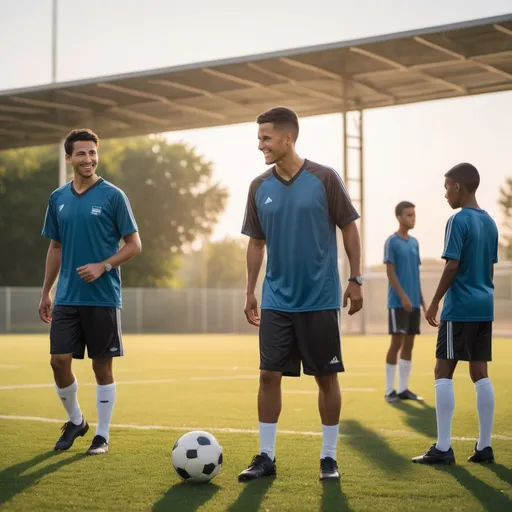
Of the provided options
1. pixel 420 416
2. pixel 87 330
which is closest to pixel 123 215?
pixel 87 330

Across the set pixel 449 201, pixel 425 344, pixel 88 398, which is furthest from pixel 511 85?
pixel 449 201

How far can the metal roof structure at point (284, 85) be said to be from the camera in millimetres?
23500

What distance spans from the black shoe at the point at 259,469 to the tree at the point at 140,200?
47.6 m

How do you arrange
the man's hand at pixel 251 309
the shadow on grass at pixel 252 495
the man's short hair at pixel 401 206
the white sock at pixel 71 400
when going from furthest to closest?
the man's short hair at pixel 401 206 → the white sock at pixel 71 400 → the man's hand at pixel 251 309 → the shadow on grass at pixel 252 495

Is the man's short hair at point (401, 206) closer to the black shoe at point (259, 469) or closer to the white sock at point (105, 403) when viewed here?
the white sock at point (105, 403)

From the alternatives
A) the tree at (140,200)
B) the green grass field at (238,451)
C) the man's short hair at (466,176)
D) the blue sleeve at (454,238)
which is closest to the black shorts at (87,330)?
the green grass field at (238,451)

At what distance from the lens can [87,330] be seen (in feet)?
23.5

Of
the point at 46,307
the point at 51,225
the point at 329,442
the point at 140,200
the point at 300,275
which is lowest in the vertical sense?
the point at 329,442

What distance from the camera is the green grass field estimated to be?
542 cm

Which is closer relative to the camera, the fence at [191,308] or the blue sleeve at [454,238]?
the blue sleeve at [454,238]

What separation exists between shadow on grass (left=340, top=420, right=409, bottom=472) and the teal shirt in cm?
210

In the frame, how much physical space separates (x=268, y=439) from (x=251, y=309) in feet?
2.72

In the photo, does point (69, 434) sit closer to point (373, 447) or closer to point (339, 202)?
point (373, 447)

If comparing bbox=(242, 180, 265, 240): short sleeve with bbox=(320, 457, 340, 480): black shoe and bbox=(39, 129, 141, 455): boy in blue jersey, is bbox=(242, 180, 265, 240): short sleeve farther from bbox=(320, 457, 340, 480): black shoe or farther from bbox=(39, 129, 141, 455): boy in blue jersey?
bbox=(320, 457, 340, 480): black shoe
